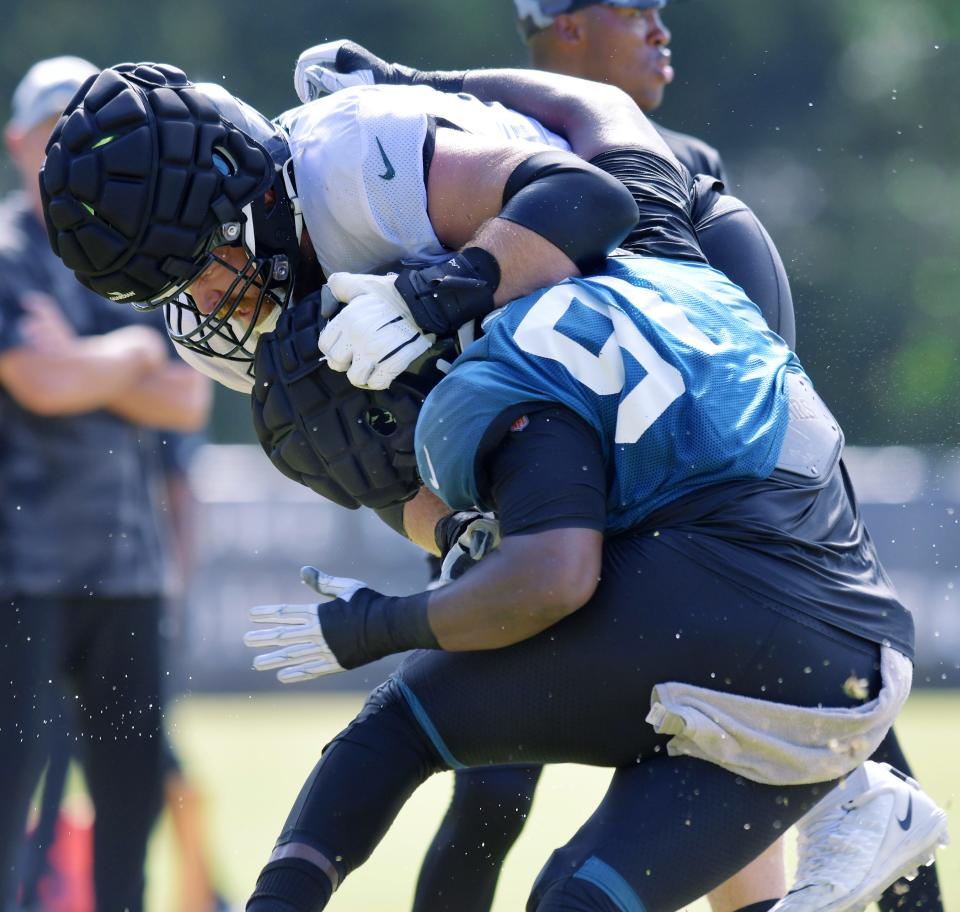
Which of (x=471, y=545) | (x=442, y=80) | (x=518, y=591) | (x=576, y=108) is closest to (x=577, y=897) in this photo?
(x=518, y=591)

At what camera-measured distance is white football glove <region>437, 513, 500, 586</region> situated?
9.40ft

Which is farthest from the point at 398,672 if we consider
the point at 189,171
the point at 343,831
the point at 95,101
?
the point at 95,101

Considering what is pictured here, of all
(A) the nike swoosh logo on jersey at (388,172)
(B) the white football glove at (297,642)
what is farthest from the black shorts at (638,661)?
(A) the nike swoosh logo on jersey at (388,172)

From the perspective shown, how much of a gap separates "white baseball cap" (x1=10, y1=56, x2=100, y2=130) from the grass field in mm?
1942

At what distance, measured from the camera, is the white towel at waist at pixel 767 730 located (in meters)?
2.63

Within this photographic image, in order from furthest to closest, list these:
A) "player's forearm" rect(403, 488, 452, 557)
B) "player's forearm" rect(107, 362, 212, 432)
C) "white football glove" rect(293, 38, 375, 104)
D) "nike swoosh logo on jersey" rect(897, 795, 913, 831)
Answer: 1. "player's forearm" rect(107, 362, 212, 432)
2. "white football glove" rect(293, 38, 375, 104)
3. "player's forearm" rect(403, 488, 452, 557)
4. "nike swoosh logo on jersey" rect(897, 795, 913, 831)

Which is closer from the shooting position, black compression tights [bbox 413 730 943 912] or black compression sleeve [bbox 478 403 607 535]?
black compression sleeve [bbox 478 403 607 535]

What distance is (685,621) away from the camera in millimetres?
2637

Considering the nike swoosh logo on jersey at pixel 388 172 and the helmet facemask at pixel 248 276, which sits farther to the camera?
the helmet facemask at pixel 248 276

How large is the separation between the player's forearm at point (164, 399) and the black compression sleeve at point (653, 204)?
2.11m

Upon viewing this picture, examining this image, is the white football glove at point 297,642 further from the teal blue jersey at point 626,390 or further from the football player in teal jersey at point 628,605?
the teal blue jersey at point 626,390

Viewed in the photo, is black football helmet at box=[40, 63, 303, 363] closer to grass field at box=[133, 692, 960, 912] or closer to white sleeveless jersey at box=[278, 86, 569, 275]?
white sleeveless jersey at box=[278, 86, 569, 275]

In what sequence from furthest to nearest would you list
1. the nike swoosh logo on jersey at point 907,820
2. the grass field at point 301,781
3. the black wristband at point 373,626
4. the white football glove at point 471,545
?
the grass field at point 301,781
the nike swoosh logo on jersey at point 907,820
the white football glove at point 471,545
the black wristband at point 373,626

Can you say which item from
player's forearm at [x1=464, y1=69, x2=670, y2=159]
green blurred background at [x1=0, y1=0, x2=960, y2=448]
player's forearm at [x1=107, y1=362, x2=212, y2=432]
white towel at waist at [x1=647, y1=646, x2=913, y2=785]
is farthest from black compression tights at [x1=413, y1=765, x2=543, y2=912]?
green blurred background at [x1=0, y1=0, x2=960, y2=448]
